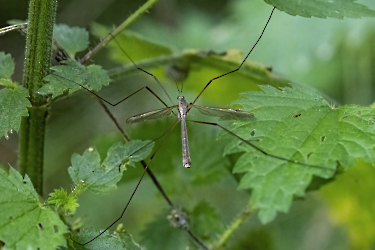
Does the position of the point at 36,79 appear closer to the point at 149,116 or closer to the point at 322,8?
the point at 149,116

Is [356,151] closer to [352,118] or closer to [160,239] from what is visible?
[352,118]

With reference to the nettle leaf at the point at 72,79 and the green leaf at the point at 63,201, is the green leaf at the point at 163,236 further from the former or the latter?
the nettle leaf at the point at 72,79

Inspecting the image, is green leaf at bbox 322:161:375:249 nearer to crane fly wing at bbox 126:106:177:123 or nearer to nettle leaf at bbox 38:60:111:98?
crane fly wing at bbox 126:106:177:123

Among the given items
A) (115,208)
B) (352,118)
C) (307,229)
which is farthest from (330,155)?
(115,208)

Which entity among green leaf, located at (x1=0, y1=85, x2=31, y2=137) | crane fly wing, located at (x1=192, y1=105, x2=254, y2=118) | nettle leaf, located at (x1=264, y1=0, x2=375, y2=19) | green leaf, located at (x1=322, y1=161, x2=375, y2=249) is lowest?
green leaf, located at (x1=322, y1=161, x2=375, y2=249)

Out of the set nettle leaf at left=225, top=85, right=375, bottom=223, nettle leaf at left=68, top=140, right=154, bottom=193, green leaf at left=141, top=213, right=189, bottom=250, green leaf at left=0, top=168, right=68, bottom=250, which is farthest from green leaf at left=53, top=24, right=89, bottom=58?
green leaf at left=141, top=213, right=189, bottom=250

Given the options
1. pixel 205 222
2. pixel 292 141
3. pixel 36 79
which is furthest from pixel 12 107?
pixel 205 222
